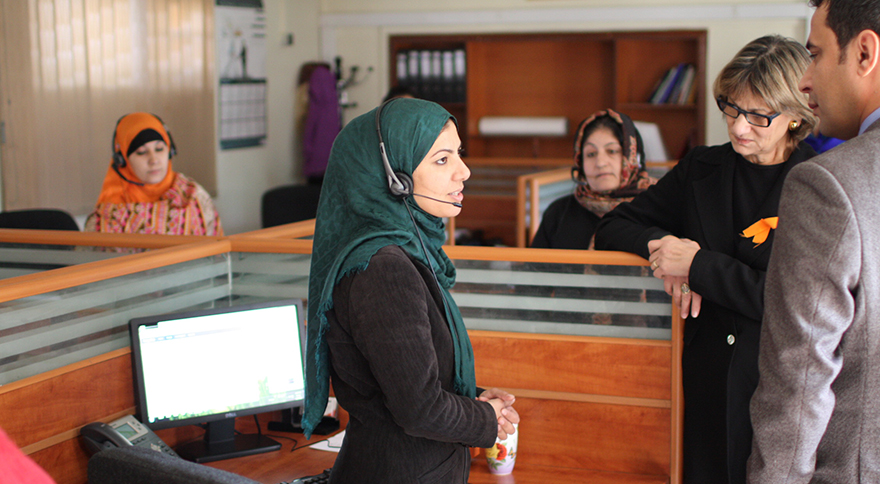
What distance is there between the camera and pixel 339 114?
244 inches

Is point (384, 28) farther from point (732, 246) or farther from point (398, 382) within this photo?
point (398, 382)

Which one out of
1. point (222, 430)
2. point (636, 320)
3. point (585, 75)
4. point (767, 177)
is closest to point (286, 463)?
point (222, 430)

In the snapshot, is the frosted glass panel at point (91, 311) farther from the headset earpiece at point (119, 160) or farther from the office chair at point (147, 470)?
the headset earpiece at point (119, 160)

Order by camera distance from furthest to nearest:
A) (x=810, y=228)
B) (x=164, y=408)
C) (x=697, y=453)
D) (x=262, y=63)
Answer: (x=262, y=63) → (x=164, y=408) → (x=697, y=453) → (x=810, y=228)

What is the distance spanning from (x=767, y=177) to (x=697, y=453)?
61 centimetres

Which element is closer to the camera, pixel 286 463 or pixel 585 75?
pixel 286 463

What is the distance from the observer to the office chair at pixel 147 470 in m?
1.04

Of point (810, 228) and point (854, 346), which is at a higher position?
point (810, 228)

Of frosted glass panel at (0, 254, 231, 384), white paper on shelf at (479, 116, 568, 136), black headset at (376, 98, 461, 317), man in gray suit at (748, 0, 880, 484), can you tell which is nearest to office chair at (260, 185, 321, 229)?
frosted glass panel at (0, 254, 231, 384)

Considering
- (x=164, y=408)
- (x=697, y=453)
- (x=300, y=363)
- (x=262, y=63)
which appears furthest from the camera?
(x=262, y=63)

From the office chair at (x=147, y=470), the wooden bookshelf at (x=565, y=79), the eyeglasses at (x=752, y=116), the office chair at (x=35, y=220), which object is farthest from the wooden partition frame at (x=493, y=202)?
the office chair at (x=147, y=470)

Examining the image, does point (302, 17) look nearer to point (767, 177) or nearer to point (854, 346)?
point (767, 177)

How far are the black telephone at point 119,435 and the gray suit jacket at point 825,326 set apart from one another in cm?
121

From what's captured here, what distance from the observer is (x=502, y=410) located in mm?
1319
